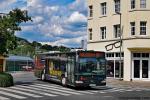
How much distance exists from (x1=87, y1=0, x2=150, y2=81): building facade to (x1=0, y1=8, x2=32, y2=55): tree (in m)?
17.6

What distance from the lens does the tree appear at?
35.0 m

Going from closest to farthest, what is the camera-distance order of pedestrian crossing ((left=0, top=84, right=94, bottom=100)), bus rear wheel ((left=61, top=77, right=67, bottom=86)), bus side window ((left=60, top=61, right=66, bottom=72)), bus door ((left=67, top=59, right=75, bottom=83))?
pedestrian crossing ((left=0, top=84, right=94, bottom=100)), bus door ((left=67, top=59, right=75, bottom=83)), bus rear wheel ((left=61, top=77, right=67, bottom=86)), bus side window ((left=60, top=61, right=66, bottom=72))

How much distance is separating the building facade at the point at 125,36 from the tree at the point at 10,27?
57.8 feet

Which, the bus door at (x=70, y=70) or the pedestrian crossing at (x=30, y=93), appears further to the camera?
the bus door at (x=70, y=70)

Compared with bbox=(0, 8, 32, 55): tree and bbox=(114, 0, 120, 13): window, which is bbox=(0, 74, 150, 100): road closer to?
bbox=(0, 8, 32, 55): tree

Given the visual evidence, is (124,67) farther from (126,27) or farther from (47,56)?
(47,56)

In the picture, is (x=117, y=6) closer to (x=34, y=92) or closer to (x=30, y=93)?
(x=34, y=92)

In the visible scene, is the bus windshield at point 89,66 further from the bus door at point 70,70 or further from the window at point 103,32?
the window at point 103,32

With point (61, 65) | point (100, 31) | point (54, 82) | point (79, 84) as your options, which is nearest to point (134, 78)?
point (100, 31)

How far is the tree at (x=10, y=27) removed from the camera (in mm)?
35000

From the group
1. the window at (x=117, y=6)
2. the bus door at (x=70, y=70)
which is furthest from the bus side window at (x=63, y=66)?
the window at (x=117, y=6)

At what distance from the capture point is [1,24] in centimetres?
3481

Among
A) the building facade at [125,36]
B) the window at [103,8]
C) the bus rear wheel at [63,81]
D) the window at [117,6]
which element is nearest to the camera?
the bus rear wheel at [63,81]

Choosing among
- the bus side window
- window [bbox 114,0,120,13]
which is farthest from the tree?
window [bbox 114,0,120,13]
